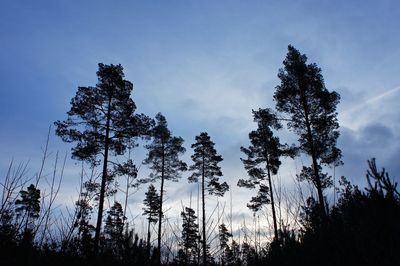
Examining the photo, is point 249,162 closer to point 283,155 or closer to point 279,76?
point 283,155

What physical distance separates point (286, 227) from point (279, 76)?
14447 mm

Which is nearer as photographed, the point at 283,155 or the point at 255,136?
the point at 283,155

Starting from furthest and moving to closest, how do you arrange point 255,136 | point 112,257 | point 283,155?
1. point 255,136
2. point 283,155
3. point 112,257

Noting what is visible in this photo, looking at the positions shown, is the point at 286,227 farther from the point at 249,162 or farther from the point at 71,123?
the point at 249,162

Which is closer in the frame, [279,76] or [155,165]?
[279,76]

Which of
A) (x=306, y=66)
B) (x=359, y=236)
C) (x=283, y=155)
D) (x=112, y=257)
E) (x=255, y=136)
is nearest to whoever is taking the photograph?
(x=359, y=236)

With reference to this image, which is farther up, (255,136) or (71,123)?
(255,136)

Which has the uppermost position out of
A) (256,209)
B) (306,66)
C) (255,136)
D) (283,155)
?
(306,66)

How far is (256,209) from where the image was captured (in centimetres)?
2344

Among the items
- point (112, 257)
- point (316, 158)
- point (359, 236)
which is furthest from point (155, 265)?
point (316, 158)

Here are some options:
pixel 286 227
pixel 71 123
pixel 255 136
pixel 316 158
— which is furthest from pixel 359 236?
pixel 255 136

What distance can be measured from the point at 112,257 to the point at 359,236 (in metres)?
3.11

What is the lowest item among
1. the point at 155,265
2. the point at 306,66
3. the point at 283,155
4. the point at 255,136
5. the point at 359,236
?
the point at 155,265

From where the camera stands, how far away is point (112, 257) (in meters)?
3.82
